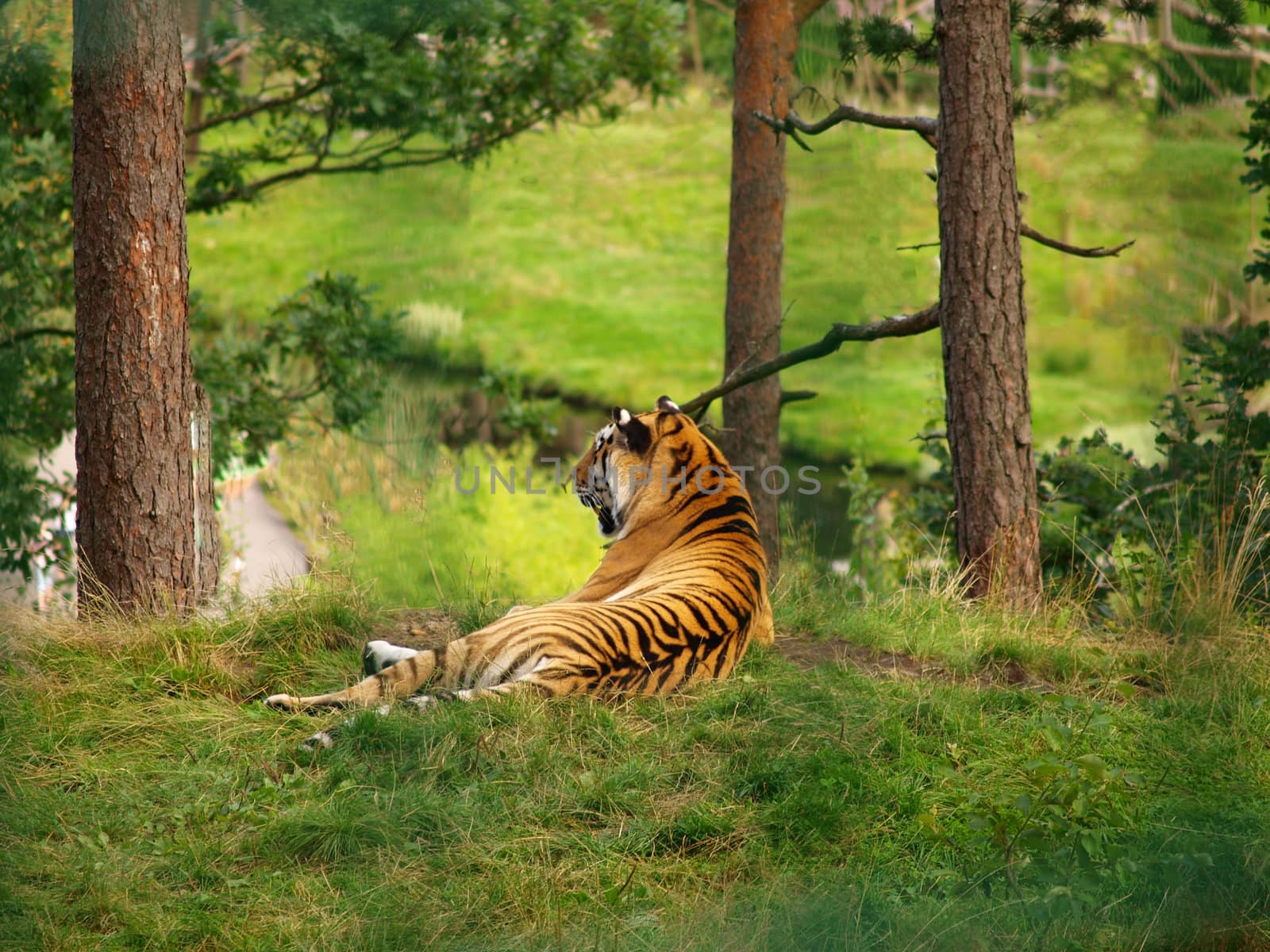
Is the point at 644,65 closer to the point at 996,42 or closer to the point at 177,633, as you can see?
the point at 996,42

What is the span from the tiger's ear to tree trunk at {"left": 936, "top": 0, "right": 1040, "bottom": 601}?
1351 mm

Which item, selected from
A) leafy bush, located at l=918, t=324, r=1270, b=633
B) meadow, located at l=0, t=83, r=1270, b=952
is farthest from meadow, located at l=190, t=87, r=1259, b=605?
meadow, located at l=0, t=83, r=1270, b=952

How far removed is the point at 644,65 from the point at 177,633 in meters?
6.67

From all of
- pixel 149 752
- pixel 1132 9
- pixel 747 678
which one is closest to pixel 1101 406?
pixel 1132 9

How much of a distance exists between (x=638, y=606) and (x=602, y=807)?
0.87 meters

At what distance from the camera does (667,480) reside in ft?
16.6

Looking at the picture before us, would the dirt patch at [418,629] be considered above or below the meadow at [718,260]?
below

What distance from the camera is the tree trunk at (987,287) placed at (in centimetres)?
530

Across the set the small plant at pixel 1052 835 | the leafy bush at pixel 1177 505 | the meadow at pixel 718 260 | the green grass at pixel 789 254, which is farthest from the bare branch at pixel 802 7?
the green grass at pixel 789 254

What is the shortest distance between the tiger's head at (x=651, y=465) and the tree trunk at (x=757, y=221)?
6.38 ft

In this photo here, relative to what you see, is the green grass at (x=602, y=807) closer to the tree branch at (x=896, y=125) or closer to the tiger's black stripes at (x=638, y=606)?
the tiger's black stripes at (x=638, y=606)

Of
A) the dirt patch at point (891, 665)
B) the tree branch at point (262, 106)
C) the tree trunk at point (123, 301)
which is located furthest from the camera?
the tree branch at point (262, 106)

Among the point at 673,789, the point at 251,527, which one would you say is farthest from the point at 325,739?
the point at 251,527

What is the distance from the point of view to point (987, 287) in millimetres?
5316
